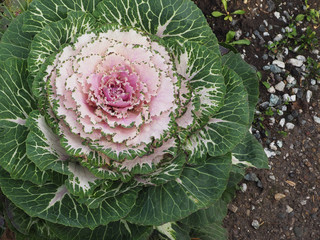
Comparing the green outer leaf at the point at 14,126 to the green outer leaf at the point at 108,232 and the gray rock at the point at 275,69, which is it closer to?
the green outer leaf at the point at 108,232

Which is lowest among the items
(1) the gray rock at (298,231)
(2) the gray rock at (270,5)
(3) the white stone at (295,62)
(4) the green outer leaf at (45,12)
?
(1) the gray rock at (298,231)

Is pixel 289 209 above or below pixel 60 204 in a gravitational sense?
below

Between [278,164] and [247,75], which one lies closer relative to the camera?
[247,75]

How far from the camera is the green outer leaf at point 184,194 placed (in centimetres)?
145

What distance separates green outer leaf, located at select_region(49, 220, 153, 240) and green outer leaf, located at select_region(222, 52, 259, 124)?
A: 2.53ft

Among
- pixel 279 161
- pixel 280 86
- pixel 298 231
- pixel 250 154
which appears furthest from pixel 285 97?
pixel 250 154

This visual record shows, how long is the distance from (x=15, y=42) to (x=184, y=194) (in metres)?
0.94

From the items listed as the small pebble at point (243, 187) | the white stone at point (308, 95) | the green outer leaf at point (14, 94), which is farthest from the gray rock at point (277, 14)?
the green outer leaf at point (14, 94)

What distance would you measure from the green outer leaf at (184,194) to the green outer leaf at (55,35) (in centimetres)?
67

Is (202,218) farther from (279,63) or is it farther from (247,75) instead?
(279,63)


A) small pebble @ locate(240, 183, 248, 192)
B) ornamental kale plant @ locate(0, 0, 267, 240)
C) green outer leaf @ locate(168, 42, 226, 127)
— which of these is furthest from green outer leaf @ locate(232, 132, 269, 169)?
small pebble @ locate(240, 183, 248, 192)

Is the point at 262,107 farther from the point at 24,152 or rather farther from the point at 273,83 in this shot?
the point at 24,152

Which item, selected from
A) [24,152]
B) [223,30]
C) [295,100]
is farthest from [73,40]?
[295,100]

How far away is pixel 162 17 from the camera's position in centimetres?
152
